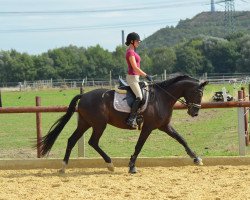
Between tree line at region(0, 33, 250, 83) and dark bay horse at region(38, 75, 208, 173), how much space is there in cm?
6972

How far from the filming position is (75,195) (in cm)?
752

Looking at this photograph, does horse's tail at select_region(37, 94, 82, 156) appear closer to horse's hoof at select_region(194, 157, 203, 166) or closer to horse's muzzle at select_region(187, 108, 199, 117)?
horse's muzzle at select_region(187, 108, 199, 117)

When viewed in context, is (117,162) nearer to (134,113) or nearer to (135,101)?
(134,113)

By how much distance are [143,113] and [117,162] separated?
1.33m

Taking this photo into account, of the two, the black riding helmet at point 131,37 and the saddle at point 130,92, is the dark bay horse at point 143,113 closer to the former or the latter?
the saddle at point 130,92

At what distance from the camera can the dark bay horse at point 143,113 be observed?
948 cm

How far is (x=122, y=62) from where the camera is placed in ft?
293

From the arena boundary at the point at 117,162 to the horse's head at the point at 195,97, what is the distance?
3.30ft

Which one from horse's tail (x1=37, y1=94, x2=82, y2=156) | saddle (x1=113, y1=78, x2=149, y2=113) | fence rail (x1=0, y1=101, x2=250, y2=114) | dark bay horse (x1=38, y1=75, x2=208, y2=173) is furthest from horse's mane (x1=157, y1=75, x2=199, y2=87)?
horse's tail (x1=37, y1=94, x2=82, y2=156)

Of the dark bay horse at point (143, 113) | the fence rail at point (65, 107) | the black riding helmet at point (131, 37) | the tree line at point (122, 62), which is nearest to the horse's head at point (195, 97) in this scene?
the dark bay horse at point (143, 113)

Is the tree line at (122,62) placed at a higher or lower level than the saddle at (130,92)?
higher

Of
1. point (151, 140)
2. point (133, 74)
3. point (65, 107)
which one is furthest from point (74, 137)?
point (151, 140)

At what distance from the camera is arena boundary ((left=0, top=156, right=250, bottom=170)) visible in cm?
999

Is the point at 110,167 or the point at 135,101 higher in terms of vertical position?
the point at 135,101
